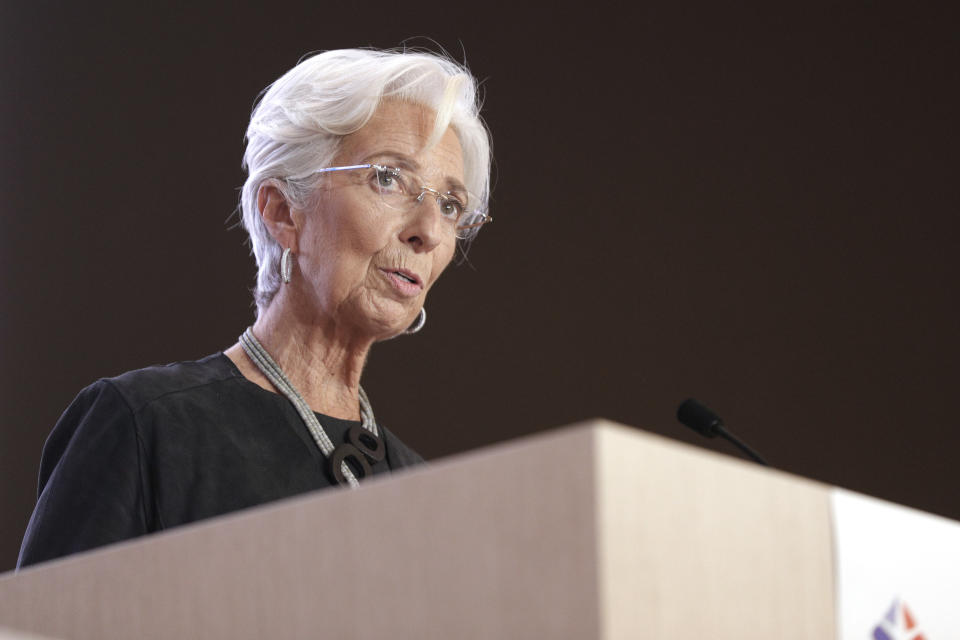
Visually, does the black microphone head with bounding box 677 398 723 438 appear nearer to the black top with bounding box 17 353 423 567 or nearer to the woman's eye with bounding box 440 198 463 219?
the black top with bounding box 17 353 423 567

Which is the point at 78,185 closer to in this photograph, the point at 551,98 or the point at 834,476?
the point at 551,98

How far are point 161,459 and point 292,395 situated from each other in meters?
0.25

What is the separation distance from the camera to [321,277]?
1.76 metres

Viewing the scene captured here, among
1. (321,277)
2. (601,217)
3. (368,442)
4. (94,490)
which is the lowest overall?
(94,490)

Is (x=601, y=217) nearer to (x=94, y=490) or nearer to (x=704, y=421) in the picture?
(x=704, y=421)

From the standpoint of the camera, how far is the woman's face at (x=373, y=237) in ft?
5.77

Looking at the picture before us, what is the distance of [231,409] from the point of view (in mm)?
1585

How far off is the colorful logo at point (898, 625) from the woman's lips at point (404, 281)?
104 cm

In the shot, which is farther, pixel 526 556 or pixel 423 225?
pixel 423 225

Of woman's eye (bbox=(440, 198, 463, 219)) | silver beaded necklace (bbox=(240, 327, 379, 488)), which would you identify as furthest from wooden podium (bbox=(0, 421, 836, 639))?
woman's eye (bbox=(440, 198, 463, 219))

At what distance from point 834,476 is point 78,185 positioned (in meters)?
2.15

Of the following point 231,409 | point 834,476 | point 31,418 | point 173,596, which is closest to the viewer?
point 173,596

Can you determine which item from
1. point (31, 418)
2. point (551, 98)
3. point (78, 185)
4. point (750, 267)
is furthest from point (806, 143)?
point (31, 418)

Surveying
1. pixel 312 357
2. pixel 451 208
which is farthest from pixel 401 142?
pixel 312 357
